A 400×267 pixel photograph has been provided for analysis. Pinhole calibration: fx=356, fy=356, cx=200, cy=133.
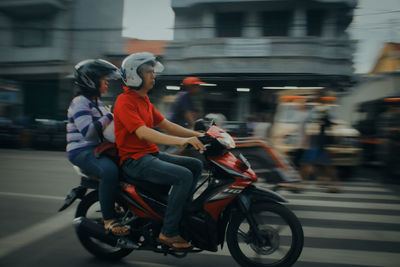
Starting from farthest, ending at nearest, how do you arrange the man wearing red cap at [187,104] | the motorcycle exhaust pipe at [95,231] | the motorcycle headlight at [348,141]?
the motorcycle headlight at [348,141] → the man wearing red cap at [187,104] → the motorcycle exhaust pipe at [95,231]

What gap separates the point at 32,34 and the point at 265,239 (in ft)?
67.4

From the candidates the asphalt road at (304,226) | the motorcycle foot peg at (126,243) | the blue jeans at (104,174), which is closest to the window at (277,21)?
the asphalt road at (304,226)

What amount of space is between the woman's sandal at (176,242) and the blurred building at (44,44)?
16.2 meters

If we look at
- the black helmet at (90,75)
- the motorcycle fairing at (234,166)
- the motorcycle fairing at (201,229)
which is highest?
the black helmet at (90,75)

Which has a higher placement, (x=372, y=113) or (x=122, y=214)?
(x=372, y=113)

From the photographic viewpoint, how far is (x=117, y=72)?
133 inches

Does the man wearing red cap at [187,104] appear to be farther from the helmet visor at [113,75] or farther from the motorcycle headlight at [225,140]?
the motorcycle headlight at [225,140]

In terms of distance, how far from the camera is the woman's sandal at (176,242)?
9.37 feet

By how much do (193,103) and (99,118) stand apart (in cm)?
273

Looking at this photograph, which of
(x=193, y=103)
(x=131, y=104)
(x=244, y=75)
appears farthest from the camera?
(x=244, y=75)

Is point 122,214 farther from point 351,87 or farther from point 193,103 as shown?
point 351,87

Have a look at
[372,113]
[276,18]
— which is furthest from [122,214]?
[276,18]

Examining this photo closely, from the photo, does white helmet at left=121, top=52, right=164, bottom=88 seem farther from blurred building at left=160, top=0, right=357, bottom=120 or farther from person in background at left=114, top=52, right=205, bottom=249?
blurred building at left=160, top=0, right=357, bottom=120

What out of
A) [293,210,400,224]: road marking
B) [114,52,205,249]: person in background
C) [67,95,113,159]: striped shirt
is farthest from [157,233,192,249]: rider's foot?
[293,210,400,224]: road marking
